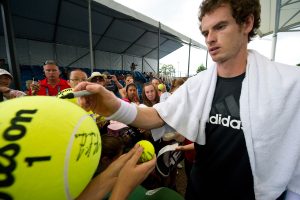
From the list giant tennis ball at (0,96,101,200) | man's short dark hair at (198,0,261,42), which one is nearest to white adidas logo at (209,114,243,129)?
man's short dark hair at (198,0,261,42)

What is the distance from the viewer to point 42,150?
52cm

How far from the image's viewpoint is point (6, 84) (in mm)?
2914

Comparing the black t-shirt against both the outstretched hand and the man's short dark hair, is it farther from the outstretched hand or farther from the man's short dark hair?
the outstretched hand

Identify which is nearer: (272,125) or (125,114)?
(272,125)

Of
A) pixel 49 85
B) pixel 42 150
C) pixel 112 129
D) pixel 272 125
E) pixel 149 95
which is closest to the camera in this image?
pixel 42 150

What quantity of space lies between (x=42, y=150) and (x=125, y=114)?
66 centimetres

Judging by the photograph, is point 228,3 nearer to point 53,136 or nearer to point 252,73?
point 252,73

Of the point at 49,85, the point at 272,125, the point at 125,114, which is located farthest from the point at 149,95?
the point at 272,125

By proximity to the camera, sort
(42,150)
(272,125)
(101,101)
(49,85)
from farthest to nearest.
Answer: (49,85), (101,101), (272,125), (42,150)

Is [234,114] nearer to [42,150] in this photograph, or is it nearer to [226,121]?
[226,121]

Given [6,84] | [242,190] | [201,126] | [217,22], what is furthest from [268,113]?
[6,84]

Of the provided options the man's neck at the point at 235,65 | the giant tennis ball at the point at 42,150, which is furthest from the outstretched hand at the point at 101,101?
the man's neck at the point at 235,65

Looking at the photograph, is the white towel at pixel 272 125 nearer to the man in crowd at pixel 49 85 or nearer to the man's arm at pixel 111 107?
the man's arm at pixel 111 107

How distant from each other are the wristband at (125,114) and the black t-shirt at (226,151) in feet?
1.62
